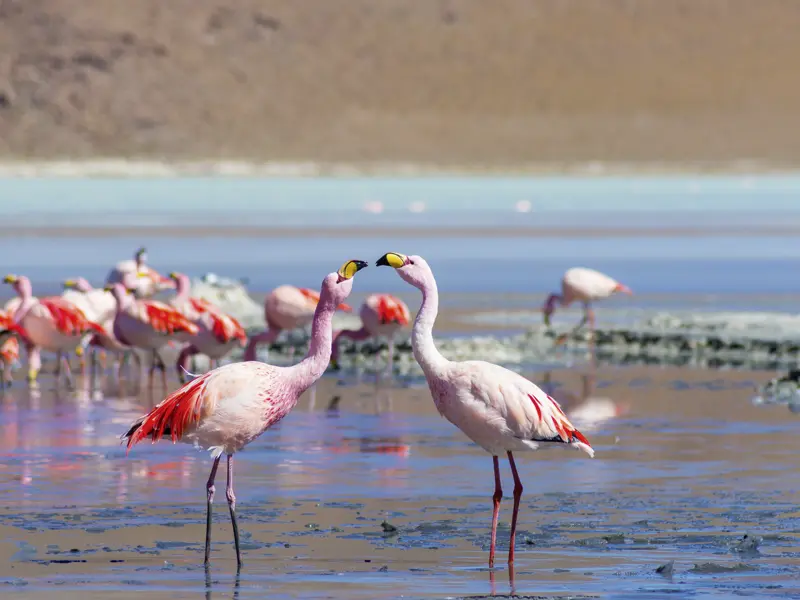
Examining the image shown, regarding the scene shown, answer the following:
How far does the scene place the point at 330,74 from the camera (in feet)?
403

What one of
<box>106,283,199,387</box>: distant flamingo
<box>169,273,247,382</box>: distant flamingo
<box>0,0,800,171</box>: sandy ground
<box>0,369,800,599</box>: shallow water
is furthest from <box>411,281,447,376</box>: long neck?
<box>0,0,800,171</box>: sandy ground

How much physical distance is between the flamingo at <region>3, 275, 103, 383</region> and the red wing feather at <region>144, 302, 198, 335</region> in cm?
63

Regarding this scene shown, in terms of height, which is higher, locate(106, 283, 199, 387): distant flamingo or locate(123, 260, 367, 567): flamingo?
locate(106, 283, 199, 387): distant flamingo

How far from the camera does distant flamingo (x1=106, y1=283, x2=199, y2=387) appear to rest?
1562cm

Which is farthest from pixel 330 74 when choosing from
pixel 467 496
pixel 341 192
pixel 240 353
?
pixel 467 496

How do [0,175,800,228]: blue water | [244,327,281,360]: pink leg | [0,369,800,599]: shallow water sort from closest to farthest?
[0,369,800,599]: shallow water
[244,327,281,360]: pink leg
[0,175,800,228]: blue water

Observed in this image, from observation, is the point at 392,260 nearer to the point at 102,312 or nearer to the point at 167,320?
the point at 167,320

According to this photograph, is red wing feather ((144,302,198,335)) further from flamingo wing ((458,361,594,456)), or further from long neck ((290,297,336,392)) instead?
flamingo wing ((458,361,594,456))

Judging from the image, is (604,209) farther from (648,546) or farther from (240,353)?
(648,546)

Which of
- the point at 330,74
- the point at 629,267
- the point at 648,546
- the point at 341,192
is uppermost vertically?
the point at 330,74

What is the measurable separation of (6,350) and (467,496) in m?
6.94

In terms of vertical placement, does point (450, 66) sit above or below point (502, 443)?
above

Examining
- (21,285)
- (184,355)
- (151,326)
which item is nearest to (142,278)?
(21,285)

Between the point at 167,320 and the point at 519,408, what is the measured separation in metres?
7.77
